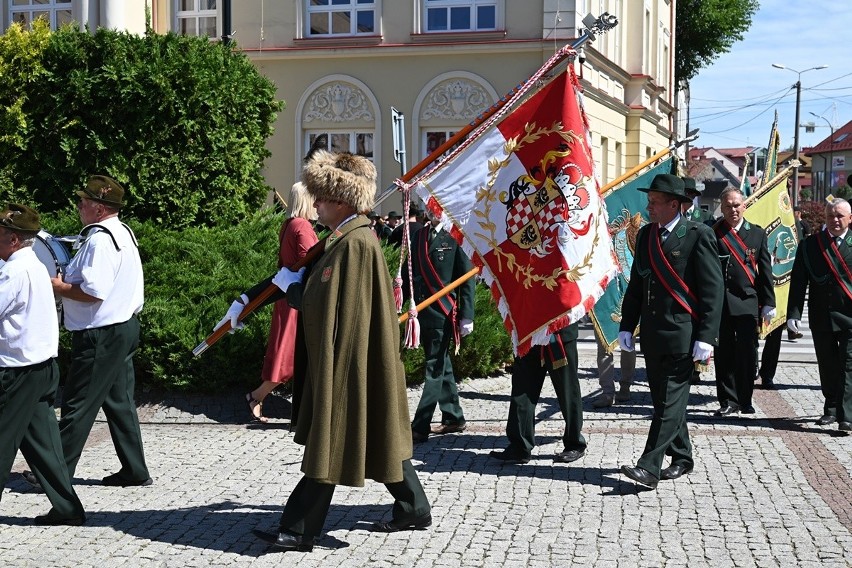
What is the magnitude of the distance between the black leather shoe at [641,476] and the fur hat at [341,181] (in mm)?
2323

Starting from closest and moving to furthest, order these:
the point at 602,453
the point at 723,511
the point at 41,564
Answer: the point at 41,564, the point at 723,511, the point at 602,453

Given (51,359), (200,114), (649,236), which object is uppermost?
(200,114)

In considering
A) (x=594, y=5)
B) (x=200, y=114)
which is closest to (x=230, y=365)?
(x=200, y=114)

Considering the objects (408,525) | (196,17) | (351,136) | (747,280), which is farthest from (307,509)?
(196,17)

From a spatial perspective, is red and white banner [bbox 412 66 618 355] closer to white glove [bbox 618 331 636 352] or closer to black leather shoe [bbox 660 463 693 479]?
white glove [bbox 618 331 636 352]

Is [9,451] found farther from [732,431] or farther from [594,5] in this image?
[594,5]

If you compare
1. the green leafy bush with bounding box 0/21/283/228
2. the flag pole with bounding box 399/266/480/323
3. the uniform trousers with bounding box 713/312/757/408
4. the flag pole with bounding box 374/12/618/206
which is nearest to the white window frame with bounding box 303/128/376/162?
the green leafy bush with bounding box 0/21/283/228

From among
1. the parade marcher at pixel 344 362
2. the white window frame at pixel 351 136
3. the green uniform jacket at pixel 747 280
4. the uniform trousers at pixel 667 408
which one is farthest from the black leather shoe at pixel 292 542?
the white window frame at pixel 351 136

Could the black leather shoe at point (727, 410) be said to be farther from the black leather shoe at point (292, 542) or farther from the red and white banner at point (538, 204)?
the black leather shoe at point (292, 542)

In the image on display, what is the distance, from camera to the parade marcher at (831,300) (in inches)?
362

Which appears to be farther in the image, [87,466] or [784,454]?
[784,454]

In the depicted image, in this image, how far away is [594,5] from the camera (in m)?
24.5

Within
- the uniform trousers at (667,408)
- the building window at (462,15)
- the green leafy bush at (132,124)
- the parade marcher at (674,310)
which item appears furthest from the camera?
the building window at (462,15)

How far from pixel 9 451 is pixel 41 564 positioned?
752mm
